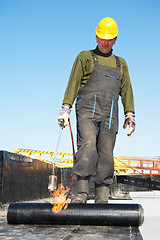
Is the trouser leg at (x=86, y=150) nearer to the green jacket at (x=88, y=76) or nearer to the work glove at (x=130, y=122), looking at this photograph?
the green jacket at (x=88, y=76)

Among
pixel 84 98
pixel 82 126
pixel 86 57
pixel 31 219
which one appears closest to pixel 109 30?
pixel 86 57

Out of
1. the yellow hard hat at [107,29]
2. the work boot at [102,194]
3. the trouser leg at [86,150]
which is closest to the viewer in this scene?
the trouser leg at [86,150]

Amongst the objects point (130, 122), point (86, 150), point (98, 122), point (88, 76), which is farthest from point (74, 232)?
point (88, 76)

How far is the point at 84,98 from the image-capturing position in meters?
3.26

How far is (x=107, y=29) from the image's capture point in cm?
337

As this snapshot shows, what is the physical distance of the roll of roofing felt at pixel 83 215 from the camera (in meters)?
2.42

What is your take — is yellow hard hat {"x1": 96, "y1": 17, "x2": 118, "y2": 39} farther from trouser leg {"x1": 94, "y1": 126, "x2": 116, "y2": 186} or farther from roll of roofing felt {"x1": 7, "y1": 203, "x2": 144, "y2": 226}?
roll of roofing felt {"x1": 7, "y1": 203, "x2": 144, "y2": 226}

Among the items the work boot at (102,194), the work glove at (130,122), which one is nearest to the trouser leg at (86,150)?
the work boot at (102,194)

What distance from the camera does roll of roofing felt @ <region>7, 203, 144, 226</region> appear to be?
242 cm

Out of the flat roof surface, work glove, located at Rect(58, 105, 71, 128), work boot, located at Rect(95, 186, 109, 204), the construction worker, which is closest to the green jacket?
the construction worker

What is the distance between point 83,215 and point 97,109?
3.84 ft

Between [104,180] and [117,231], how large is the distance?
106cm

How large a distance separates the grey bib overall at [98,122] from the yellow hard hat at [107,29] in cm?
26

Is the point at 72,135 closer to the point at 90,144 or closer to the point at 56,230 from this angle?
the point at 90,144
